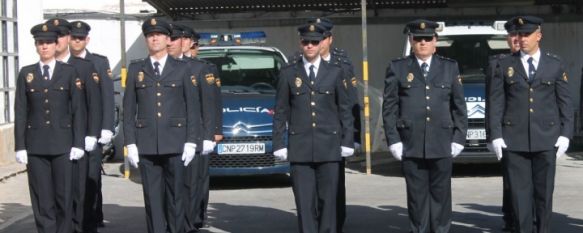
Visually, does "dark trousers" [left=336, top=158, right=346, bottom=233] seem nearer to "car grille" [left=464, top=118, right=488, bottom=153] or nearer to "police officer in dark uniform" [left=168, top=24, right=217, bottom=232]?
"police officer in dark uniform" [left=168, top=24, right=217, bottom=232]

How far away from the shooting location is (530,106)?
8086mm

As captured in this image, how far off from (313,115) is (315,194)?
0.63 metres

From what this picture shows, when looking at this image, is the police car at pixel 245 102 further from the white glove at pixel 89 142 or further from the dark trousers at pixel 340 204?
the white glove at pixel 89 142

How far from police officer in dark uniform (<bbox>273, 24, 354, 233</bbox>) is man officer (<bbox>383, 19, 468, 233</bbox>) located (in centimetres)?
39

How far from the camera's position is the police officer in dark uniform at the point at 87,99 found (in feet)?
27.9

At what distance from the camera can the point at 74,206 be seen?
9.11 m

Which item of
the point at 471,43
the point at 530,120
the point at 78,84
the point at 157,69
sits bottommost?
the point at 530,120

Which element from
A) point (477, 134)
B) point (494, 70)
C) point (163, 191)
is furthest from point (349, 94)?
point (477, 134)

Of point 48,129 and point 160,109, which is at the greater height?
point 160,109

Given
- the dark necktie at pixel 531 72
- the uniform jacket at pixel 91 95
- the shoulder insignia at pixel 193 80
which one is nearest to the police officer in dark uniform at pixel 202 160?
the uniform jacket at pixel 91 95

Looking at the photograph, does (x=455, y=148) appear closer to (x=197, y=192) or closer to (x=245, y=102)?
(x=197, y=192)

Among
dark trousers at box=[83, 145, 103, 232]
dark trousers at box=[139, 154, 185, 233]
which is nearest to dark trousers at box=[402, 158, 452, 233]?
dark trousers at box=[139, 154, 185, 233]

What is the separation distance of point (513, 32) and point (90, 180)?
13.2 feet

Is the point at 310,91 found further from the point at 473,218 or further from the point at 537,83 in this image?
the point at 473,218
